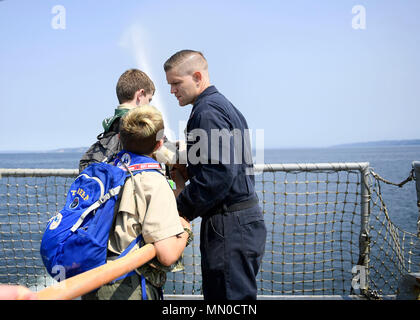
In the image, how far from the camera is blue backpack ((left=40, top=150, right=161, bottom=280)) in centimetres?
175

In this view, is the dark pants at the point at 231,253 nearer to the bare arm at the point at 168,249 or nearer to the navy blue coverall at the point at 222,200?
the navy blue coverall at the point at 222,200

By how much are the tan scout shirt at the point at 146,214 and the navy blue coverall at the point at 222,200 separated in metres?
0.29

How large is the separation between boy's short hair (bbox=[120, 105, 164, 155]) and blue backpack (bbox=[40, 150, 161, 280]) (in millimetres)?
87

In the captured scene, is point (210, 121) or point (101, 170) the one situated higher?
point (210, 121)

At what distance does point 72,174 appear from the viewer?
3916 millimetres

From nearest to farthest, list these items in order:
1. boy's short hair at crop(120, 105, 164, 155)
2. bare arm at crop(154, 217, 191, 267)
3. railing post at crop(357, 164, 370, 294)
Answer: bare arm at crop(154, 217, 191, 267)
boy's short hair at crop(120, 105, 164, 155)
railing post at crop(357, 164, 370, 294)

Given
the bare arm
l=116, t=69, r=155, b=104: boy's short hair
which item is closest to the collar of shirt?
l=116, t=69, r=155, b=104: boy's short hair

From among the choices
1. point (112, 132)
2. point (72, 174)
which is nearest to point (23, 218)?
point (72, 174)

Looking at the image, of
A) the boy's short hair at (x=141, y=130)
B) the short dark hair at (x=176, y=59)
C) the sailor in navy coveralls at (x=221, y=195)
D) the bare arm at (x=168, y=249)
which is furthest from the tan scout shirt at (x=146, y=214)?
the short dark hair at (x=176, y=59)

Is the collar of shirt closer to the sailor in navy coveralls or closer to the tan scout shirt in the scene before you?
the sailor in navy coveralls

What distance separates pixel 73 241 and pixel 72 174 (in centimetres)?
234

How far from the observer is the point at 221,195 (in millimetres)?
2205
